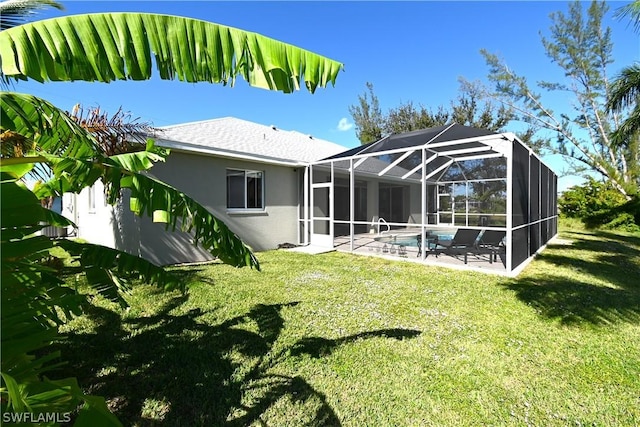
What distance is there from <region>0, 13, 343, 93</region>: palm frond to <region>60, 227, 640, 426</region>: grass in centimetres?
236

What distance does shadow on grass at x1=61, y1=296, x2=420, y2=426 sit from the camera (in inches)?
117

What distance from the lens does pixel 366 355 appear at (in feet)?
13.1

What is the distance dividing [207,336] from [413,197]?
775 inches

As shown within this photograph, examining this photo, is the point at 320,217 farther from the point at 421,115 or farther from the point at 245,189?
the point at 421,115

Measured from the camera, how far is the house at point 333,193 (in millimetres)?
9430

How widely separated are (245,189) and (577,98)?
3159 centimetres

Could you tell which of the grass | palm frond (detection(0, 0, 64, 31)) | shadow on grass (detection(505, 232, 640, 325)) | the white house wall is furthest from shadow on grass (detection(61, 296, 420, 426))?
the white house wall

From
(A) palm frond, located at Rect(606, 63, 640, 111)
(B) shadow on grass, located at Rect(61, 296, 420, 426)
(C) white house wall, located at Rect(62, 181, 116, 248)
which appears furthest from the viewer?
(A) palm frond, located at Rect(606, 63, 640, 111)

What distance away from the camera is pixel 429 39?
44.2 ft

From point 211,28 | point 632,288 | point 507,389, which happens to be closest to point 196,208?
point 211,28

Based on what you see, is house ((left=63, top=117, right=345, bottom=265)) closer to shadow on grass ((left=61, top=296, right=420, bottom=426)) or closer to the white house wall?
the white house wall

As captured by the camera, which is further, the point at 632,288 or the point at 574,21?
the point at 574,21

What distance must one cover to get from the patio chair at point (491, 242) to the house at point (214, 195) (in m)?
7.55

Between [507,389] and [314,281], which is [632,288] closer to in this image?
[507,389]
